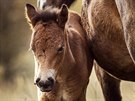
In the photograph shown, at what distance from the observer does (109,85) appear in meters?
4.39

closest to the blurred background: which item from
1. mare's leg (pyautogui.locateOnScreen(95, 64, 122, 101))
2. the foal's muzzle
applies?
mare's leg (pyautogui.locateOnScreen(95, 64, 122, 101))

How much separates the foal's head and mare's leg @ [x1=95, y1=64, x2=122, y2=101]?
637 mm

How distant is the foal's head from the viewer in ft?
11.7

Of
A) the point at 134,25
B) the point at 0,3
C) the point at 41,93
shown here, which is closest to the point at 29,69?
the point at 0,3

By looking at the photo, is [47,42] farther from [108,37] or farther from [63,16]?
[108,37]

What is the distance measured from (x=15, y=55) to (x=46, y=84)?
3360mm

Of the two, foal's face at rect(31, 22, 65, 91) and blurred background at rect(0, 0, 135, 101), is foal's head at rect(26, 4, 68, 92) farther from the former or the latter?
blurred background at rect(0, 0, 135, 101)

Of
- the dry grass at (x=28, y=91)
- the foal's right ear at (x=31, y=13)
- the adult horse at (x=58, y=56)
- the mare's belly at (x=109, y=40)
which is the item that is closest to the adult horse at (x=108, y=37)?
the mare's belly at (x=109, y=40)

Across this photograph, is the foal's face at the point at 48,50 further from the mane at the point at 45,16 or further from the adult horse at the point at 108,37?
the adult horse at the point at 108,37

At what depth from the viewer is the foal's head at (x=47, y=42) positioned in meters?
3.56

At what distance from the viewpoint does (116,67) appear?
149 inches

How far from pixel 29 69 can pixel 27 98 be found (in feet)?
1.08

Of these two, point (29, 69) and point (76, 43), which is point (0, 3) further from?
point (76, 43)

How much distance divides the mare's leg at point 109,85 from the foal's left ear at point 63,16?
0.62 m
